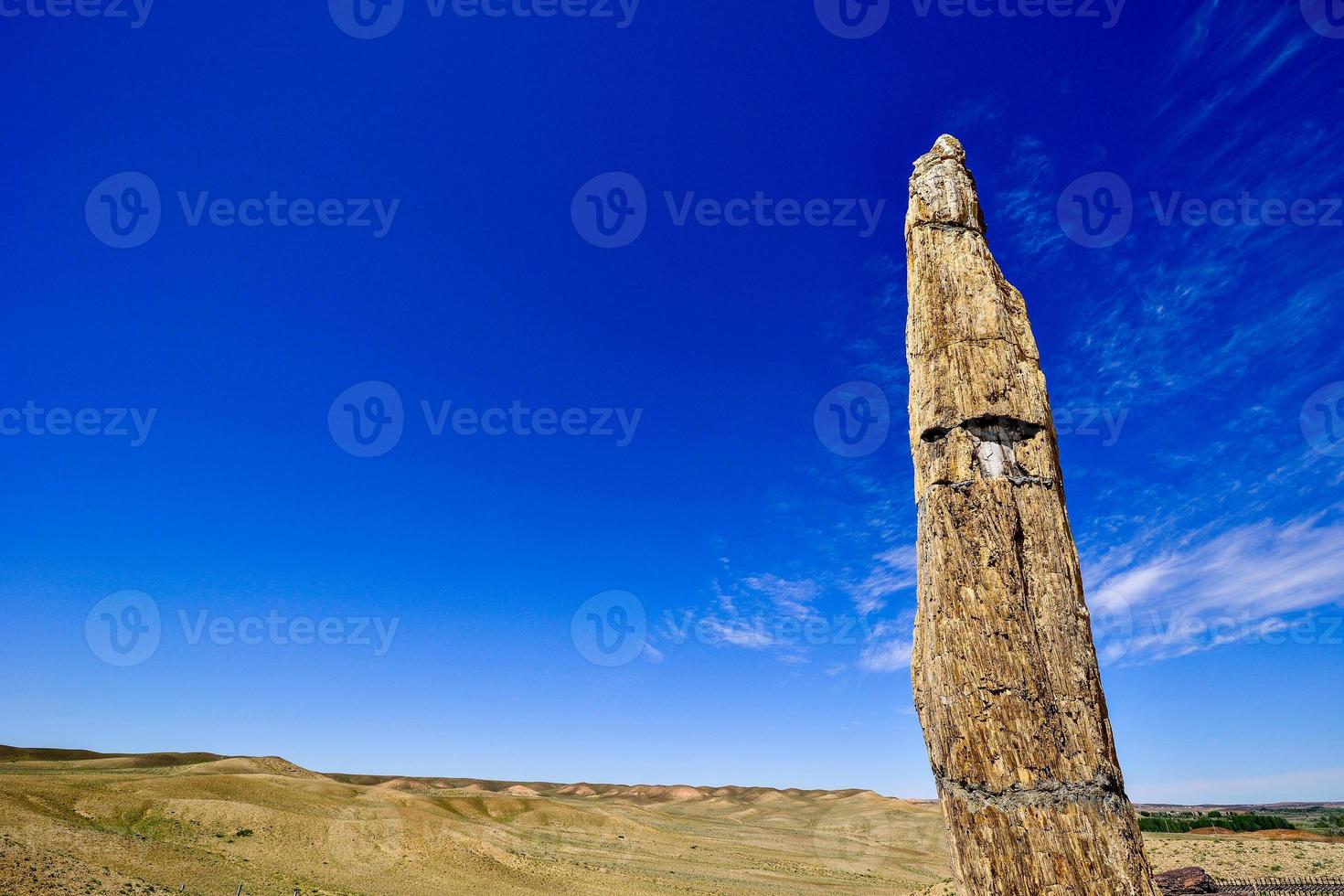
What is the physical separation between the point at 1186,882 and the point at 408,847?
1615 inches

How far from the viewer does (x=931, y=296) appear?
309 inches

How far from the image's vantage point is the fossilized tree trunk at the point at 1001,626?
19.0 feet

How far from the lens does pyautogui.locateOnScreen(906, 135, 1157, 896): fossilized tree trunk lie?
5793 millimetres

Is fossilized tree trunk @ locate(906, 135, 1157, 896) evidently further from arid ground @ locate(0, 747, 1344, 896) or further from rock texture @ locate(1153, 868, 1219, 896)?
arid ground @ locate(0, 747, 1344, 896)

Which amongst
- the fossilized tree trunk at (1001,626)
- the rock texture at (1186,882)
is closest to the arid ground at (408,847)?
the rock texture at (1186,882)

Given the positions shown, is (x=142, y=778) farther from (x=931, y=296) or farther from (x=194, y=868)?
(x=931, y=296)

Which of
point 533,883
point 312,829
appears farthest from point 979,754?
point 312,829

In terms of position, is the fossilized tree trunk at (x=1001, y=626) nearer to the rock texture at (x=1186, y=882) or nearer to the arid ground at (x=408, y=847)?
the rock texture at (x=1186, y=882)

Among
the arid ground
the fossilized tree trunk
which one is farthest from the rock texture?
the fossilized tree trunk

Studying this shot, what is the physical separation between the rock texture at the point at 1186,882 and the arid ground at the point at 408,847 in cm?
1021

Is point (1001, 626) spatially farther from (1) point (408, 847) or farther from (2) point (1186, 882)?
(1) point (408, 847)

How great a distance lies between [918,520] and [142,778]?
60044mm

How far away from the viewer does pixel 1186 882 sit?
21859 millimetres

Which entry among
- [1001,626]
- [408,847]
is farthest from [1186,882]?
[408,847]
